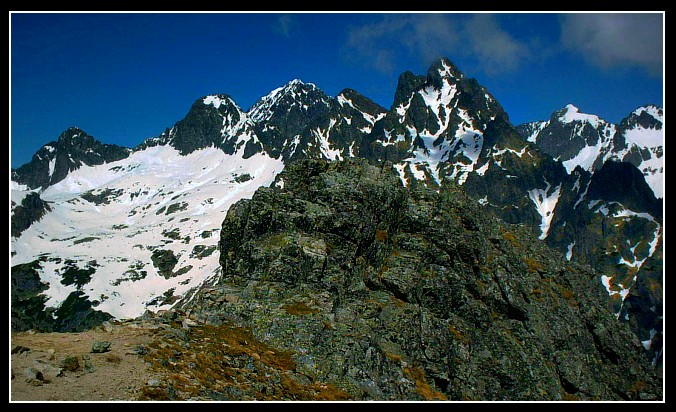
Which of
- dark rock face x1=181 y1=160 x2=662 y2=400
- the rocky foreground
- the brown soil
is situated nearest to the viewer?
the brown soil

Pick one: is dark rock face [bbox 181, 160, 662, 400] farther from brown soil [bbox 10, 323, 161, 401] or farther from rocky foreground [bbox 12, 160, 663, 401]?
brown soil [bbox 10, 323, 161, 401]

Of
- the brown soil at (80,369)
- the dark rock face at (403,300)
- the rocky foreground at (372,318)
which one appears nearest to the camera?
the brown soil at (80,369)

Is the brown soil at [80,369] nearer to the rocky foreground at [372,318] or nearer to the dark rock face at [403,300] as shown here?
the rocky foreground at [372,318]

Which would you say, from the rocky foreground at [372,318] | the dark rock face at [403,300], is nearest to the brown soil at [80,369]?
the rocky foreground at [372,318]

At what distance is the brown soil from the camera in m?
16.2

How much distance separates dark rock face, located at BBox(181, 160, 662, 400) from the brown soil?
24.2 ft

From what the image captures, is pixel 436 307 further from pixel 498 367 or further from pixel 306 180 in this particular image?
pixel 306 180

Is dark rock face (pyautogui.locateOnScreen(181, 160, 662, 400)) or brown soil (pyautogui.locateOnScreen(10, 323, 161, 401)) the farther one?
dark rock face (pyautogui.locateOnScreen(181, 160, 662, 400))

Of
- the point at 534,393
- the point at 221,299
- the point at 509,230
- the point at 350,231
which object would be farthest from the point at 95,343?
the point at 509,230

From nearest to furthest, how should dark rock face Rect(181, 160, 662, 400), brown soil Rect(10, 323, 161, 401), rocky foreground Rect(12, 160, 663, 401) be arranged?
brown soil Rect(10, 323, 161, 401)
rocky foreground Rect(12, 160, 663, 401)
dark rock face Rect(181, 160, 662, 400)

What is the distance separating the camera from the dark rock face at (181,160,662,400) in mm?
27344

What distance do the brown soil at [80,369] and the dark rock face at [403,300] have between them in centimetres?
738

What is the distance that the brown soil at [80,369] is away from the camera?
1619cm

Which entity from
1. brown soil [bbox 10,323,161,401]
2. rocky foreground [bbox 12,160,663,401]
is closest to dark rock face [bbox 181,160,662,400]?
rocky foreground [bbox 12,160,663,401]
